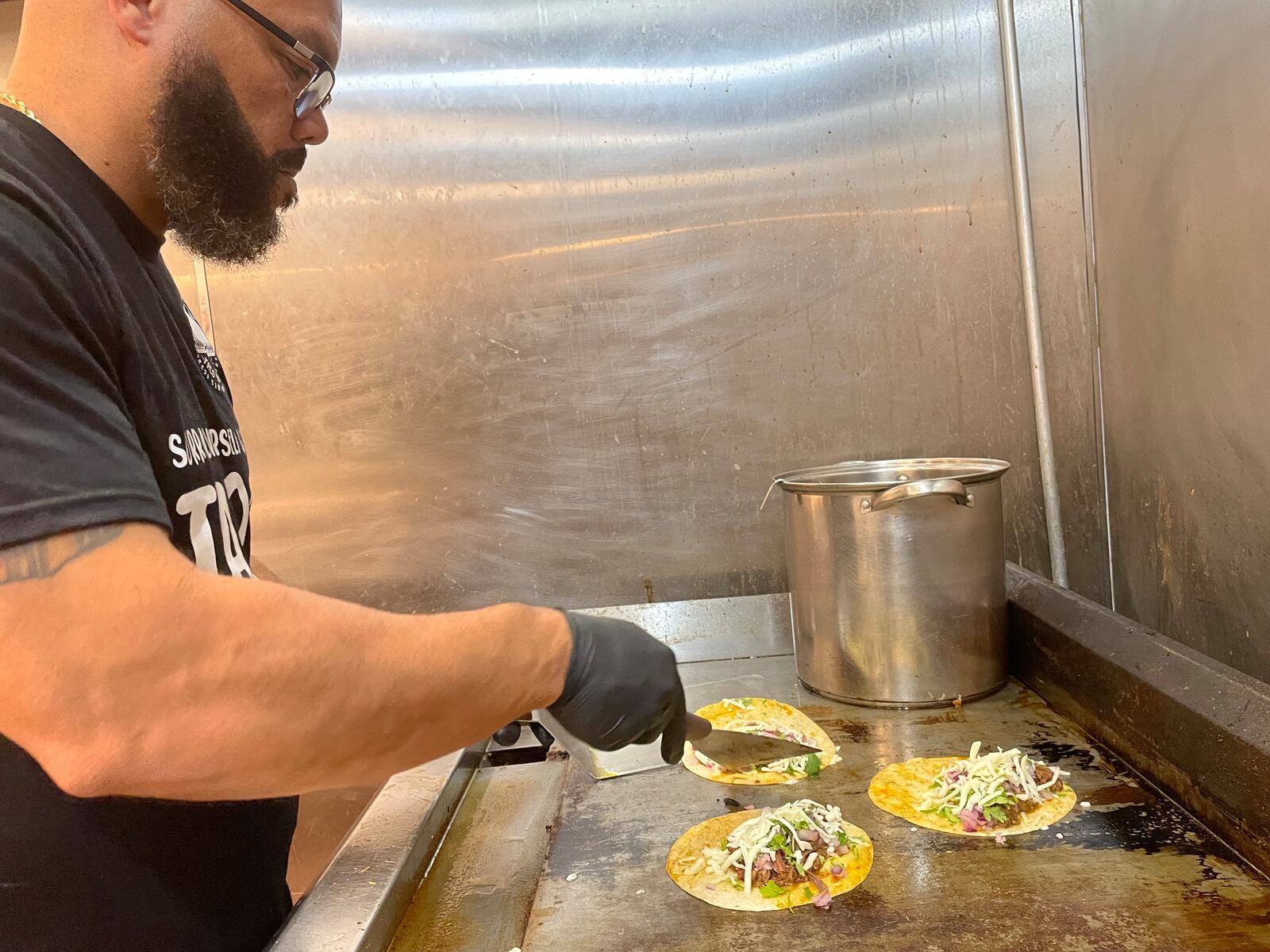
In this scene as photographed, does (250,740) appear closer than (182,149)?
Yes

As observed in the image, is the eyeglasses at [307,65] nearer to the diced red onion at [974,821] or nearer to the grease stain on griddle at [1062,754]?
the diced red onion at [974,821]

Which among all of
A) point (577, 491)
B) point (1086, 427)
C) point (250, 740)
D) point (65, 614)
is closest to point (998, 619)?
point (1086, 427)

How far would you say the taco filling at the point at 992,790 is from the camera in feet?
3.88

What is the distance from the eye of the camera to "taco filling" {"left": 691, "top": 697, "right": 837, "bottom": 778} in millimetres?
1392

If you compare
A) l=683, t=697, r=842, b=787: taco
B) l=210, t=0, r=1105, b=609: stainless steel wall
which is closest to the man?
l=683, t=697, r=842, b=787: taco

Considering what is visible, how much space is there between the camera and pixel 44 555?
599mm

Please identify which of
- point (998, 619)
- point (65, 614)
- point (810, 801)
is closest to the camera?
point (65, 614)

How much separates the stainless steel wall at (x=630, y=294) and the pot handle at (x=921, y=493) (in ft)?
1.91

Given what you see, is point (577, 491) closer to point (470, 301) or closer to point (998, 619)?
point (470, 301)

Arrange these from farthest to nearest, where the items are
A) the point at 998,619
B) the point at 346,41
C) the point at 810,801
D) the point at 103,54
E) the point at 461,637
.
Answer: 1. the point at 346,41
2. the point at 998,619
3. the point at 810,801
4. the point at 103,54
5. the point at 461,637

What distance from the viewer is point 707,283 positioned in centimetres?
202

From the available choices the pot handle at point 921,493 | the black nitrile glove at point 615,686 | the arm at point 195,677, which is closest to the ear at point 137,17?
the arm at point 195,677

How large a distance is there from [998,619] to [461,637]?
1213 millimetres

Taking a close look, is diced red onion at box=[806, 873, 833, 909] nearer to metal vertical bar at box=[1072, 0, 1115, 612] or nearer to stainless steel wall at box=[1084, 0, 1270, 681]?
stainless steel wall at box=[1084, 0, 1270, 681]
